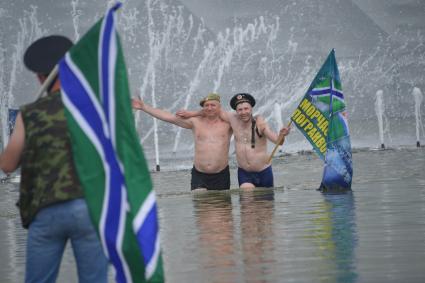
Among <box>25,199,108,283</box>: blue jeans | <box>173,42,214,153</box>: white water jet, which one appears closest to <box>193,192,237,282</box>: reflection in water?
<box>25,199,108,283</box>: blue jeans

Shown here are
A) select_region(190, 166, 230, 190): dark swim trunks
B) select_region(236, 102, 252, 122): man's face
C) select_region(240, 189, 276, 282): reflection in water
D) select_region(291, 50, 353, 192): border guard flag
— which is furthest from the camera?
select_region(190, 166, 230, 190): dark swim trunks

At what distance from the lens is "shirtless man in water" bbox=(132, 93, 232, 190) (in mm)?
13578

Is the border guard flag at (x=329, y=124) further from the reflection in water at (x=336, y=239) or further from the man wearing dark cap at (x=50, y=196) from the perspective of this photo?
the man wearing dark cap at (x=50, y=196)

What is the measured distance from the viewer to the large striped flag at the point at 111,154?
15.2ft

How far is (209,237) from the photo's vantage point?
8969 mm

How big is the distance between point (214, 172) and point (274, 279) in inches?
282

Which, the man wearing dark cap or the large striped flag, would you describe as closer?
the large striped flag

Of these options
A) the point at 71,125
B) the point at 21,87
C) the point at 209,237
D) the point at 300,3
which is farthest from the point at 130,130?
the point at 300,3

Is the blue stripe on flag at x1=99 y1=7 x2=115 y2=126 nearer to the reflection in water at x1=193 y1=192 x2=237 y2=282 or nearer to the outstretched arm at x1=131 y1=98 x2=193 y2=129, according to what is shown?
the reflection in water at x1=193 y1=192 x2=237 y2=282

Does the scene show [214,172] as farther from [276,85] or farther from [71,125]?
[276,85]

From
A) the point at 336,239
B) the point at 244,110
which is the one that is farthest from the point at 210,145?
the point at 336,239

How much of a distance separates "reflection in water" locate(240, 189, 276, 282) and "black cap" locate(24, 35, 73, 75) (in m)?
2.06

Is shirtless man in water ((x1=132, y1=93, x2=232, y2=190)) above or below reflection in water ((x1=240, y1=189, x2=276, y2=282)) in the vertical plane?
above

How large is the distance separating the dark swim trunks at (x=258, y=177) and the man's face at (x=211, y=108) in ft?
2.52
